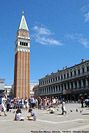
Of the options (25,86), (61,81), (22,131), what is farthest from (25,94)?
(22,131)

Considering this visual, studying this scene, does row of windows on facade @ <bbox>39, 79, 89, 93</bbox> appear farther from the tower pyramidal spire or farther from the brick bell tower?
the tower pyramidal spire

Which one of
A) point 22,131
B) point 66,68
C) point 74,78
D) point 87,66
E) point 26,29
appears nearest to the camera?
point 22,131

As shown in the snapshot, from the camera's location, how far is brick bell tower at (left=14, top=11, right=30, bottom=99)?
7226 centimetres

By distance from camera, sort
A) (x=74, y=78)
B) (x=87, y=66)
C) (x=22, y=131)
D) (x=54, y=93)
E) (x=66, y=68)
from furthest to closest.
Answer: (x=54, y=93) → (x=66, y=68) → (x=74, y=78) → (x=87, y=66) → (x=22, y=131)

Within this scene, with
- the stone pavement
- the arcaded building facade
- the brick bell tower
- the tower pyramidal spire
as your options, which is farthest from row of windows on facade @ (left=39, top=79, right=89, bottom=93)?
the stone pavement

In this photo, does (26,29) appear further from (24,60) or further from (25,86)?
(25,86)

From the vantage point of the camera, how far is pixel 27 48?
78250 millimetres

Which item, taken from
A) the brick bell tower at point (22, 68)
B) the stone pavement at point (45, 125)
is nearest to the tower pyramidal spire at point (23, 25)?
the brick bell tower at point (22, 68)

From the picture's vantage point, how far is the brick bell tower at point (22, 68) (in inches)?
2845

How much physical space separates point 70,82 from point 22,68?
2666 centimetres

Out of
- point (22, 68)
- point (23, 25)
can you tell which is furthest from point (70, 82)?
point (23, 25)

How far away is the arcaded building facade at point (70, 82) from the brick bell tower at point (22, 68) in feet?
29.7

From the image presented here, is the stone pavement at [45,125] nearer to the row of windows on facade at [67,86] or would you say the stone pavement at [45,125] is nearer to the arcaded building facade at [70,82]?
the arcaded building facade at [70,82]

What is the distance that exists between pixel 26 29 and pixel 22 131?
263 feet
